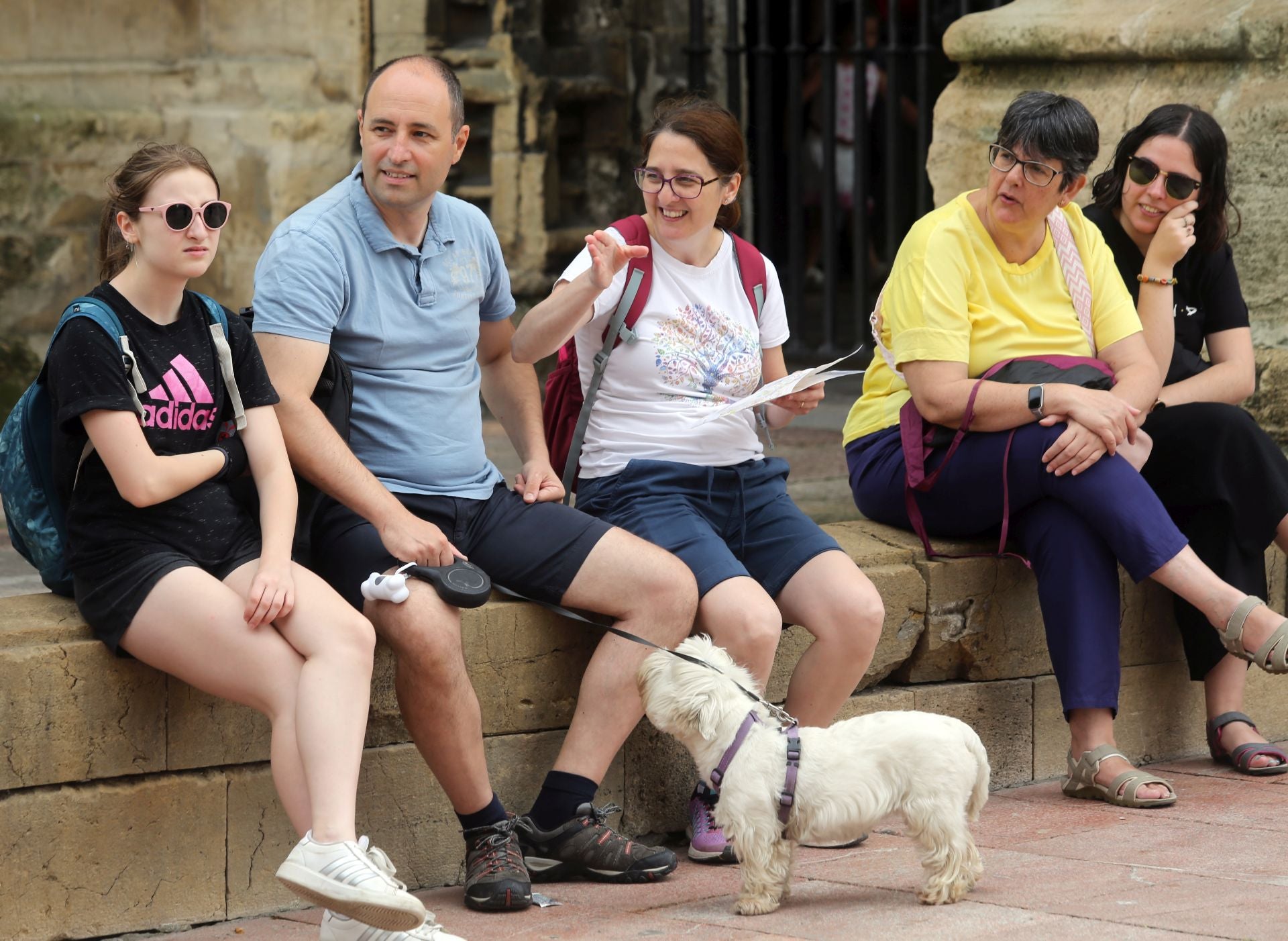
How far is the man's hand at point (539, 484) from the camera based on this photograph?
422 centimetres

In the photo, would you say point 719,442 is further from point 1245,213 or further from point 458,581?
point 1245,213

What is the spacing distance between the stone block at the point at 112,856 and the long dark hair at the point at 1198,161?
287 cm

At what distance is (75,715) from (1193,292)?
3155 millimetres

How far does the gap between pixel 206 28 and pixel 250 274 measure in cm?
102

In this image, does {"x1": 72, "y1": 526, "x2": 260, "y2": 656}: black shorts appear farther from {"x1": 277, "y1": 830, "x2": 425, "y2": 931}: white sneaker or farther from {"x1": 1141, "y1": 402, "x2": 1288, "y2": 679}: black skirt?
{"x1": 1141, "y1": 402, "x2": 1288, "y2": 679}: black skirt

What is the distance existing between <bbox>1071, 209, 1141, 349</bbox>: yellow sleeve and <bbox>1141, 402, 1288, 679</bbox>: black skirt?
0.97ft

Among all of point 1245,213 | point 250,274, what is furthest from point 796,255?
point 1245,213

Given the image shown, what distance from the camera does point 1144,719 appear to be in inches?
206

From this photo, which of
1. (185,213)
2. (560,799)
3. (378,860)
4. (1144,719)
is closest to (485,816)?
(560,799)

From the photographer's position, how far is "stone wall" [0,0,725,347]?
752 cm

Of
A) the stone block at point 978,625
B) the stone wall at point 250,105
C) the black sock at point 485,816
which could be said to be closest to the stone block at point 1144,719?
the stone block at point 978,625

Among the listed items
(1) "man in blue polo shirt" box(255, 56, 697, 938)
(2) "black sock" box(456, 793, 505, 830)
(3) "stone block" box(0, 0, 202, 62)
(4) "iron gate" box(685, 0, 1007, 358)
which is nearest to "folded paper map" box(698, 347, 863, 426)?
(1) "man in blue polo shirt" box(255, 56, 697, 938)

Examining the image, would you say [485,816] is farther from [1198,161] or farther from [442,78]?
[1198,161]

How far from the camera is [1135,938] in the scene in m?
3.48
